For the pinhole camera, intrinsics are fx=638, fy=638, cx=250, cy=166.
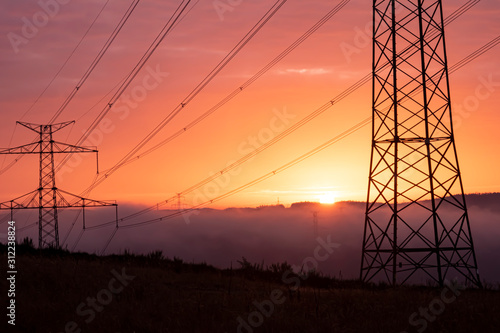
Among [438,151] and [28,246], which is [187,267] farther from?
[438,151]

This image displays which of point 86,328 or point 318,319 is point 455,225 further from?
point 86,328

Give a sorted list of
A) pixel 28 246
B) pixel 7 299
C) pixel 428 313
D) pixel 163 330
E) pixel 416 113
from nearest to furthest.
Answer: pixel 163 330 < pixel 428 313 < pixel 7 299 < pixel 416 113 < pixel 28 246

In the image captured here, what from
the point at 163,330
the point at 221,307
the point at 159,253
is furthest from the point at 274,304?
the point at 159,253

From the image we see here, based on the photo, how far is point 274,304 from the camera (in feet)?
55.3

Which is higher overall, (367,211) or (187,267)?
(367,211)

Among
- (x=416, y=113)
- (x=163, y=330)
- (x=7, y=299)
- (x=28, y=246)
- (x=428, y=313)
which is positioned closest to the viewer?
(x=163, y=330)

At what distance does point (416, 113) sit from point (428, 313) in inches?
666

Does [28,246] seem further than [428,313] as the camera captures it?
Yes

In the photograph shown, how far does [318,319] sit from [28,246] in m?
25.9

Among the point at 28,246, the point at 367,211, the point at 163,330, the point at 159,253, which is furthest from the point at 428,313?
the point at 28,246

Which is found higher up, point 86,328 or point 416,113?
point 416,113

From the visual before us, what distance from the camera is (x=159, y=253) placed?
36812mm

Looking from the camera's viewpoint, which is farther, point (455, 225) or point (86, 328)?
point (455, 225)

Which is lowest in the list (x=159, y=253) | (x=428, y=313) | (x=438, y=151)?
(x=428, y=313)
